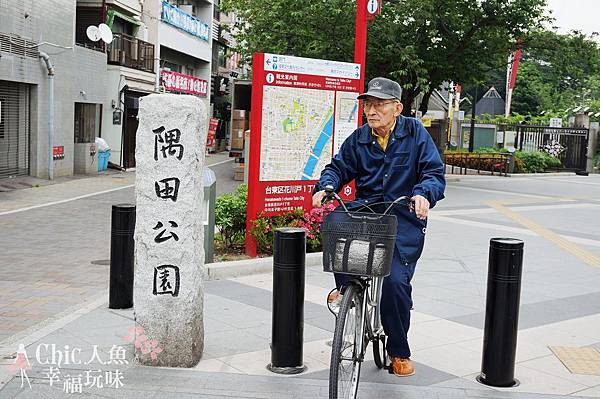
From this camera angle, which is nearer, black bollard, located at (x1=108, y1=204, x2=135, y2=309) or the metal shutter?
black bollard, located at (x1=108, y1=204, x2=135, y2=309)

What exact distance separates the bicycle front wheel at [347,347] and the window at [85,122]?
72.7 feet

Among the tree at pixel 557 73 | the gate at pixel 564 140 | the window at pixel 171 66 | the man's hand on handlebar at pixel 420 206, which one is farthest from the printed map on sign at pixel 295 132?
the window at pixel 171 66

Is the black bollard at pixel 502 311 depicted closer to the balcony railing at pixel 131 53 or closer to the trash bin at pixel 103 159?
the trash bin at pixel 103 159

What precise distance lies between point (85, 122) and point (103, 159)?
1431 mm

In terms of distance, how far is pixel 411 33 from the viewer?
22672 millimetres

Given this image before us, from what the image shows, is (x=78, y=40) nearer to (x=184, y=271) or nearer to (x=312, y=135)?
(x=312, y=135)

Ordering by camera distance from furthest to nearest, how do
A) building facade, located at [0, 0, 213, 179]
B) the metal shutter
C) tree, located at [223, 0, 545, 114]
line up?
1. tree, located at [223, 0, 545, 114]
2. building facade, located at [0, 0, 213, 179]
3. the metal shutter

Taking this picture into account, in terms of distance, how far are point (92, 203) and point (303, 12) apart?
31.0ft

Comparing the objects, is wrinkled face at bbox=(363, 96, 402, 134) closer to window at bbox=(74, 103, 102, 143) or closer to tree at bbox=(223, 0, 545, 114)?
tree at bbox=(223, 0, 545, 114)

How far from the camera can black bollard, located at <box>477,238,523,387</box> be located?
471 cm

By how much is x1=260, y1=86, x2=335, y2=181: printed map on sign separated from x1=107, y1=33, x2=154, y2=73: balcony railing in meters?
19.8

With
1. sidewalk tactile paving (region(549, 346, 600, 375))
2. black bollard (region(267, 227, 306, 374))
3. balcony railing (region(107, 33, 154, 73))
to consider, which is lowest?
sidewalk tactile paving (region(549, 346, 600, 375))

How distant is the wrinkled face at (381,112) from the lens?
4.71m

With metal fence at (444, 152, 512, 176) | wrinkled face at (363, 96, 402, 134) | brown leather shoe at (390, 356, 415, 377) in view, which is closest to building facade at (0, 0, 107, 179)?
metal fence at (444, 152, 512, 176)
